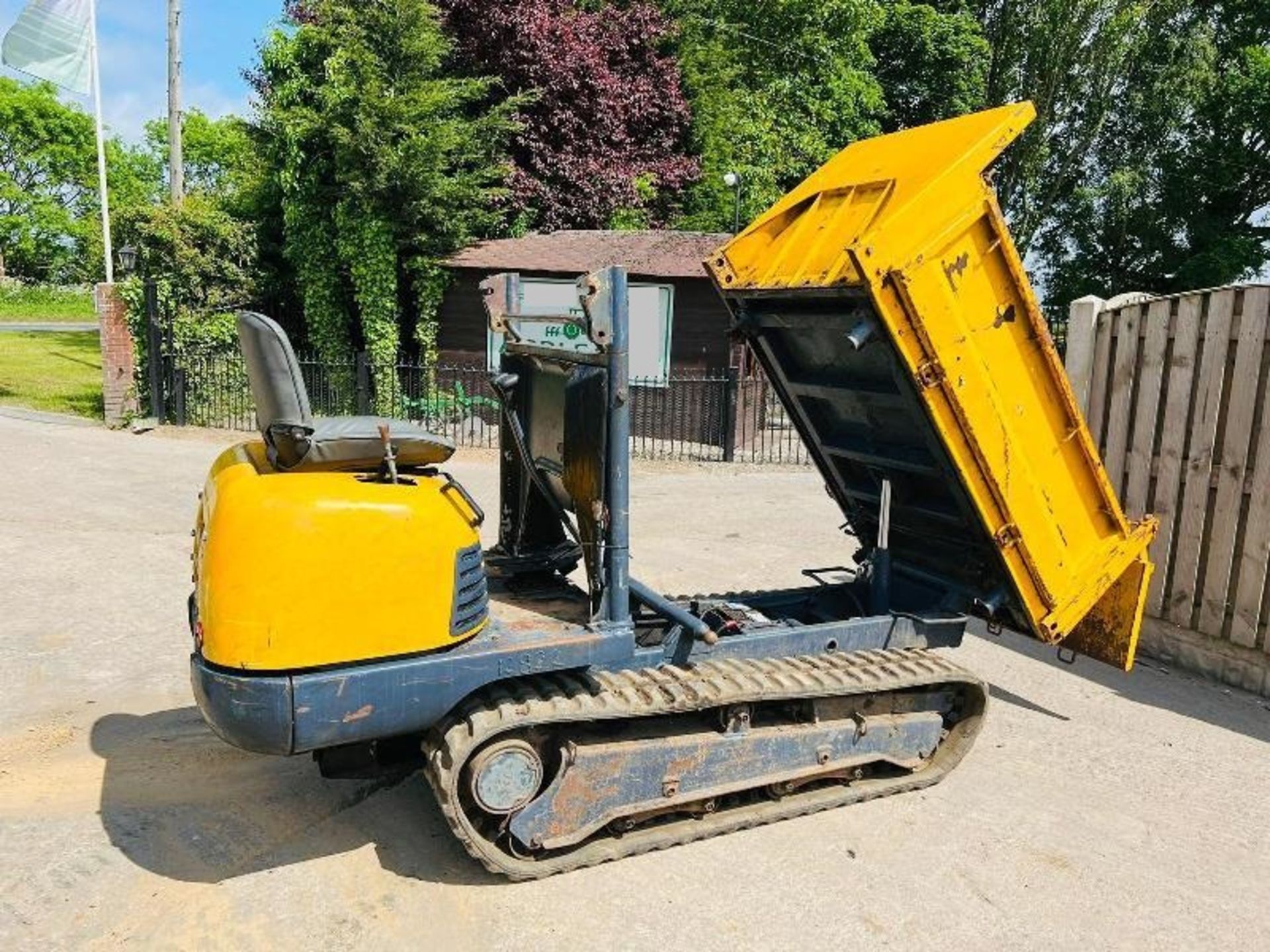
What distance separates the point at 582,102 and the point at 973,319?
1565cm

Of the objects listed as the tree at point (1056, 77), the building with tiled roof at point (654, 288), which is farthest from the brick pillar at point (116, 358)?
the tree at point (1056, 77)

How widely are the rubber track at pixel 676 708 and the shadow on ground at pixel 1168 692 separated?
146 cm

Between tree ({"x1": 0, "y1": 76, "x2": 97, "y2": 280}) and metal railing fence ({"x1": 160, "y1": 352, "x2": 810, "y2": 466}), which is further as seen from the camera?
tree ({"x1": 0, "y1": 76, "x2": 97, "y2": 280})

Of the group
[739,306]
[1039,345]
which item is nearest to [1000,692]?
[1039,345]

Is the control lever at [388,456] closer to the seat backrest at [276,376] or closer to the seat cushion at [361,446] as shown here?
the seat cushion at [361,446]

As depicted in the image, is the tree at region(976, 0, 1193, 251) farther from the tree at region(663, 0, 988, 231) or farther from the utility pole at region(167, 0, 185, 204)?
the utility pole at region(167, 0, 185, 204)

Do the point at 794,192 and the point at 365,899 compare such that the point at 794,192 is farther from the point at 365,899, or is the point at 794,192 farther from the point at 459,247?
the point at 459,247

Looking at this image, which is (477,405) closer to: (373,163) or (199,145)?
(373,163)

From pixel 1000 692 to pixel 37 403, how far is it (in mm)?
16109

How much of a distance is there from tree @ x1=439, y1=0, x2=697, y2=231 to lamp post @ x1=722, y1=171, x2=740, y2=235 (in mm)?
995

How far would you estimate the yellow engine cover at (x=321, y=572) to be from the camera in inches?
126

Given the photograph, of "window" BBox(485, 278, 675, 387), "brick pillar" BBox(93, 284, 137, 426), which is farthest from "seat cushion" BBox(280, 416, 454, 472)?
"brick pillar" BBox(93, 284, 137, 426)

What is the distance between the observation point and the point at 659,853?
13.0 feet

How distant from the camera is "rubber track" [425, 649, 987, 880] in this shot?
356 cm
